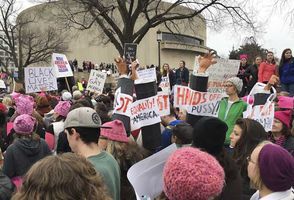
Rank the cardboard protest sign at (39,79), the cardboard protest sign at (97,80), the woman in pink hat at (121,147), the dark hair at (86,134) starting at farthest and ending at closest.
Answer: the cardboard protest sign at (97,80) → the cardboard protest sign at (39,79) → the woman in pink hat at (121,147) → the dark hair at (86,134)

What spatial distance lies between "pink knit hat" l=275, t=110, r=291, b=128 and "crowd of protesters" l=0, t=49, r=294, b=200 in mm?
13

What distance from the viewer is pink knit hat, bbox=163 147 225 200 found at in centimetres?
217

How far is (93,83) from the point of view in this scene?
11.1 meters

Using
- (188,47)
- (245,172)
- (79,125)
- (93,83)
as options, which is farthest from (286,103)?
(188,47)

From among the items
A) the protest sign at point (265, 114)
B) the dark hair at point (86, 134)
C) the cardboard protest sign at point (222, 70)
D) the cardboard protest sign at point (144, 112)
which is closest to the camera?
the dark hair at point (86, 134)

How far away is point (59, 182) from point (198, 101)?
306cm

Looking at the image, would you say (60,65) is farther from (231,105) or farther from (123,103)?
(123,103)

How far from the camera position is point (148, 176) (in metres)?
3.13

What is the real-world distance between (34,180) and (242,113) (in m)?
4.57

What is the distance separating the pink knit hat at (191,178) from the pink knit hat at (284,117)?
3306 mm

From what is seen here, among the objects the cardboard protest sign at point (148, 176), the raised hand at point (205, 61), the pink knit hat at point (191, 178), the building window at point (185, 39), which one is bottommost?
the cardboard protest sign at point (148, 176)

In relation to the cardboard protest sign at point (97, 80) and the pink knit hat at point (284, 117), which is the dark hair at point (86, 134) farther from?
the cardboard protest sign at point (97, 80)

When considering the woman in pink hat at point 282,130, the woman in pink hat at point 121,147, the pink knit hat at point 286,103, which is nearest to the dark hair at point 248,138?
the woman in pink hat at point 282,130

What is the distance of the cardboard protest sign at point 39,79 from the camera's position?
10.3m
